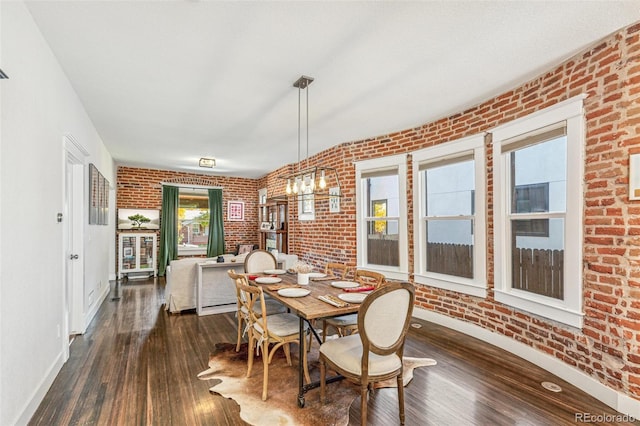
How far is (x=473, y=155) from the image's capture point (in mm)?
3574

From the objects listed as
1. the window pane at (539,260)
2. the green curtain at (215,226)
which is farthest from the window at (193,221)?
the window pane at (539,260)

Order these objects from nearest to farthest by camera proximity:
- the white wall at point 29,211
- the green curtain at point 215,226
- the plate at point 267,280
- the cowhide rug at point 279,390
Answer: the white wall at point 29,211 < the cowhide rug at point 279,390 < the plate at point 267,280 < the green curtain at point 215,226

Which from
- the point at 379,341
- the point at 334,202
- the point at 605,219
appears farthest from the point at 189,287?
the point at 605,219

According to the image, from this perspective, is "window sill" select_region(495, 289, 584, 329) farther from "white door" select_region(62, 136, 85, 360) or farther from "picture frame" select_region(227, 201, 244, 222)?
"picture frame" select_region(227, 201, 244, 222)

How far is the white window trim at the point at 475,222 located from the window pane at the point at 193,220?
6.13m

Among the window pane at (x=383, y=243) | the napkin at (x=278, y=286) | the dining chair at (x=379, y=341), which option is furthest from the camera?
the window pane at (x=383, y=243)

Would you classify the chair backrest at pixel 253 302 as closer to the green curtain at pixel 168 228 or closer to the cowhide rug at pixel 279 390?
the cowhide rug at pixel 279 390

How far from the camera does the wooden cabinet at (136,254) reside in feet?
23.3

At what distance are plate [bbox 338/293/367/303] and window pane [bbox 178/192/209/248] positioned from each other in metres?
6.75

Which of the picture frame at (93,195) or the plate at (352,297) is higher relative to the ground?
the picture frame at (93,195)

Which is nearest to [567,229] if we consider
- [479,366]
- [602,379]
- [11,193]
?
[602,379]

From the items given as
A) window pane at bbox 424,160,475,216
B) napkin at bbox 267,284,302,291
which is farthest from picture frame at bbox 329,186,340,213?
napkin at bbox 267,284,302,291

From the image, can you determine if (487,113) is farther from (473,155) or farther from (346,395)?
(346,395)

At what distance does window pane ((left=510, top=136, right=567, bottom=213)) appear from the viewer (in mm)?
2709
